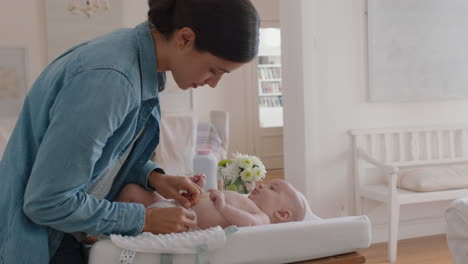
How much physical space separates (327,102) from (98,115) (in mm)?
2939

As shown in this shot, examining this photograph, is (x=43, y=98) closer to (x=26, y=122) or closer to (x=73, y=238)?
(x=26, y=122)

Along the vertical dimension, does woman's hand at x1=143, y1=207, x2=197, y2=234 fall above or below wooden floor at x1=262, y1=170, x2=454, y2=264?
above

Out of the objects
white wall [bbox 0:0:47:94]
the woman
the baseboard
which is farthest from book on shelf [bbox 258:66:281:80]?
the woman

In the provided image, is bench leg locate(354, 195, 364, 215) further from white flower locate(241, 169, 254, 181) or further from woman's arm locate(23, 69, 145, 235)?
woman's arm locate(23, 69, 145, 235)

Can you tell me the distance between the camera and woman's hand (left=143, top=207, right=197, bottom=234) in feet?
3.81

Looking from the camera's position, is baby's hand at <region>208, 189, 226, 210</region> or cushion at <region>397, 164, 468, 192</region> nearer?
baby's hand at <region>208, 189, 226, 210</region>

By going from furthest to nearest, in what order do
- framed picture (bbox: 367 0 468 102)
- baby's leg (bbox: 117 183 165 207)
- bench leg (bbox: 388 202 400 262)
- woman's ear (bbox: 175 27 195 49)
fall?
framed picture (bbox: 367 0 468 102) < bench leg (bbox: 388 202 400 262) < baby's leg (bbox: 117 183 165 207) < woman's ear (bbox: 175 27 195 49)

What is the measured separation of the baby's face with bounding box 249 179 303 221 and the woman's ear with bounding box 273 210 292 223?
3 centimetres

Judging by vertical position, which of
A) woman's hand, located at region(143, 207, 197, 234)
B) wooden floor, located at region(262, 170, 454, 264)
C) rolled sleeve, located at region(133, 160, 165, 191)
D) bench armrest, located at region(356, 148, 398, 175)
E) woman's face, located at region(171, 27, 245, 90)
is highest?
woman's face, located at region(171, 27, 245, 90)

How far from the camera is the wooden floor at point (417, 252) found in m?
3.32

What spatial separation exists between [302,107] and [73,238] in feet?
8.54

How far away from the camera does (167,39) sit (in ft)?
3.61

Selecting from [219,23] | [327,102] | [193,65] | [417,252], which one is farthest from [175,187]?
[417,252]

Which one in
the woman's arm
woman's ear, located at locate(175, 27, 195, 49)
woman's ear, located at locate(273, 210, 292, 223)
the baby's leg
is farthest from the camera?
woman's ear, located at locate(273, 210, 292, 223)
